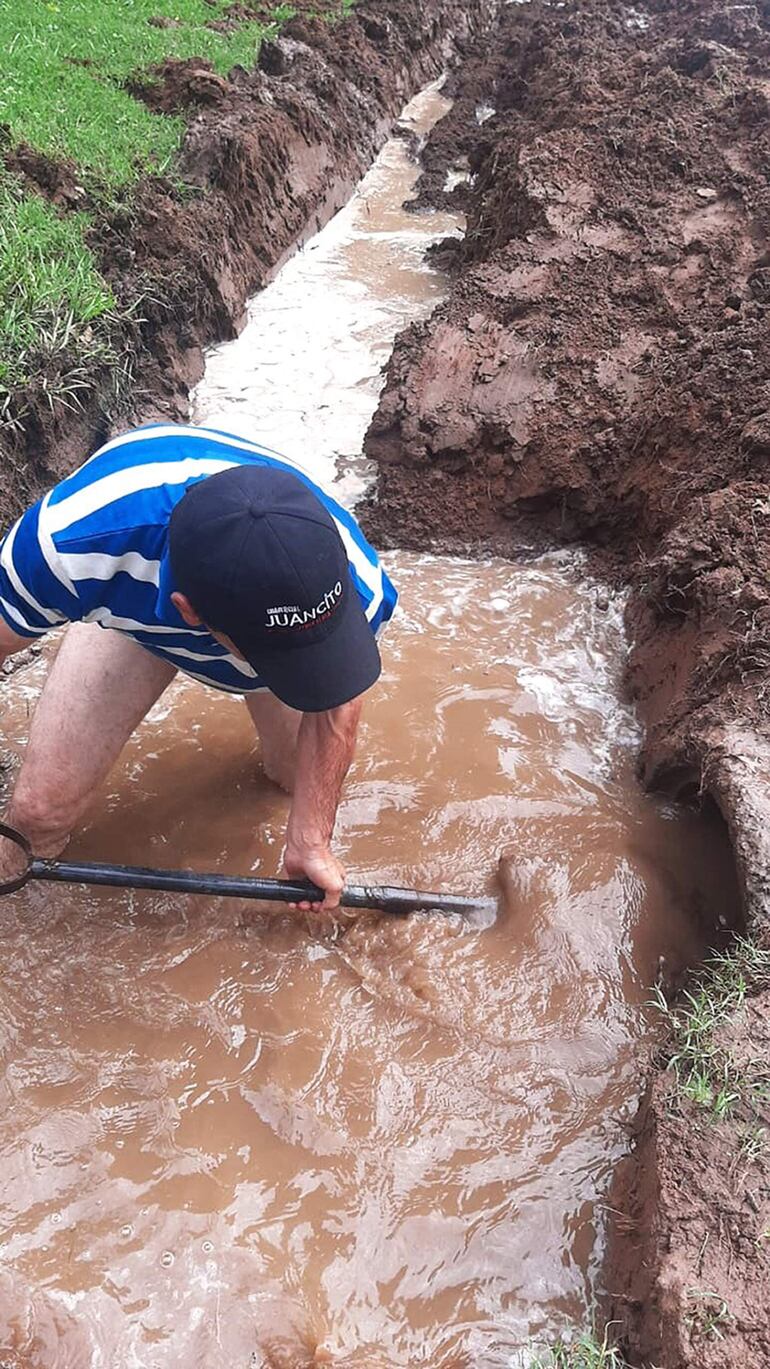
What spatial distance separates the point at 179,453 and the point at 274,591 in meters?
0.56

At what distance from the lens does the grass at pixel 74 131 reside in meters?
4.18

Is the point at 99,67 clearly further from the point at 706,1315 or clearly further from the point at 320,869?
the point at 706,1315

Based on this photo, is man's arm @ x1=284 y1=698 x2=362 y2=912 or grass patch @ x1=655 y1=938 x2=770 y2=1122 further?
man's arm @ x1=284 y1=698 x2=362 y2=912

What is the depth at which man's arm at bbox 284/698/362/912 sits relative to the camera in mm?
2225

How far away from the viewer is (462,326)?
4660mm

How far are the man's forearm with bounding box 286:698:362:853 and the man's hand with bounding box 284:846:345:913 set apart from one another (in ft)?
0.04

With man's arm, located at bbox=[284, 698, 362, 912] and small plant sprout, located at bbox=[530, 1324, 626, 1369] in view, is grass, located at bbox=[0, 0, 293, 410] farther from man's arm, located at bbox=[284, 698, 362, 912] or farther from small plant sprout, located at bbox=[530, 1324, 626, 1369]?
small plant sprout, located at bbox=[530, 1324, 626, 1369]

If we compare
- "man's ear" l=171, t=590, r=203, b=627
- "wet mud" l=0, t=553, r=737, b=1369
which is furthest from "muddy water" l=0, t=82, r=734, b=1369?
"man's ear" l=171, t=590, r=203, b=627

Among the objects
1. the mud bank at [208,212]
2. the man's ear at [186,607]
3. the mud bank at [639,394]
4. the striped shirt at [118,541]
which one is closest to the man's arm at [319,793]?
the striped shirt at [118,541]

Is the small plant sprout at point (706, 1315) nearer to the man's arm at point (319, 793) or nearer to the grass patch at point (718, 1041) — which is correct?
the grass patch at point (718, 1041)

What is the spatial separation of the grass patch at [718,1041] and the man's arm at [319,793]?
2.91 feet

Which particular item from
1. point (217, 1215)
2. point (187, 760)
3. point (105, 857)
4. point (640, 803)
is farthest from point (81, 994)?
point (640, 803)

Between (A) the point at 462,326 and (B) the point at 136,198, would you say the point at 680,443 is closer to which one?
(A) the point at 462,326

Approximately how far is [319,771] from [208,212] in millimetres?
4853
